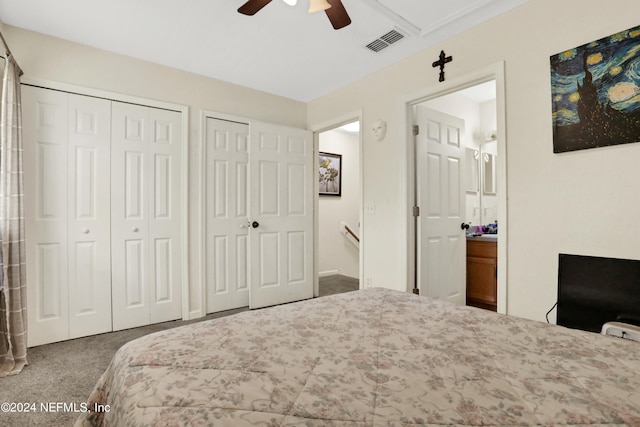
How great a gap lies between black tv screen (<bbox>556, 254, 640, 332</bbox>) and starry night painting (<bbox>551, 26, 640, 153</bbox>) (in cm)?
68

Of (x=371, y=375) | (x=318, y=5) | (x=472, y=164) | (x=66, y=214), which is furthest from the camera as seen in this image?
(x=472, y=164)

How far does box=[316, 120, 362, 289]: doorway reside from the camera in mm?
5073

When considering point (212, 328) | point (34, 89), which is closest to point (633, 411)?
point (212, 328)

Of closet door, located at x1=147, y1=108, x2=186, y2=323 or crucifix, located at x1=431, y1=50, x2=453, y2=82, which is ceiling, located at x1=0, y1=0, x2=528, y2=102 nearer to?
crucifix, located at x1=431, y1=50, x2=453, y2=82

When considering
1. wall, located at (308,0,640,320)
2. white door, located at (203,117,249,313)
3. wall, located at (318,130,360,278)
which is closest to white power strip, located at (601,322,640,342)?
wall, located at (308,0,640,320)

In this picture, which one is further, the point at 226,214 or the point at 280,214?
the point at 280,214

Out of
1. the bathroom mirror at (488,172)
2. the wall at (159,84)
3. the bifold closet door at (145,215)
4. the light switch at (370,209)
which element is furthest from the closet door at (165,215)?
the bathroom mirror at (488,172)

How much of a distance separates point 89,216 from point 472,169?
4.27 m

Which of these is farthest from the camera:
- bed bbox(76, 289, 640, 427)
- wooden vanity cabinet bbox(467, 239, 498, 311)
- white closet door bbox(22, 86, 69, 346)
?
wooden vanity cabinet bbox(467, 239, 498, 311)

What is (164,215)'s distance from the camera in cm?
296

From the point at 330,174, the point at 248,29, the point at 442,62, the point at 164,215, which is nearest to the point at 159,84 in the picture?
the point at 248,29

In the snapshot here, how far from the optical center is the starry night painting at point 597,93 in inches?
64.9

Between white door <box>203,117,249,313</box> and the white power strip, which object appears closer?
the white power strip

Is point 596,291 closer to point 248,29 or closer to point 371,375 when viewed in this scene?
point 371,375
